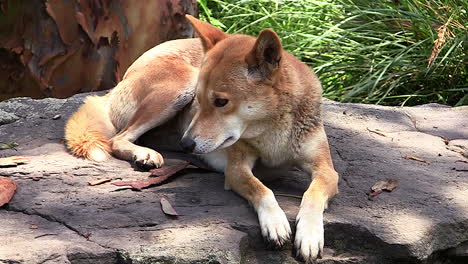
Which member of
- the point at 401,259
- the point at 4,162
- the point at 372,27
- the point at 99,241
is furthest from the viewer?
the point at 372,27

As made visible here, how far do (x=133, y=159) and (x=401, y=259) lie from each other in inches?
65.8

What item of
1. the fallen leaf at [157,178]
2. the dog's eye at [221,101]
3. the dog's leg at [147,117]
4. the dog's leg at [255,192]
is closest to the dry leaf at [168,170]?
the fallen leaf at [157,178]

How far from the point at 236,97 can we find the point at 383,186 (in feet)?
3.29

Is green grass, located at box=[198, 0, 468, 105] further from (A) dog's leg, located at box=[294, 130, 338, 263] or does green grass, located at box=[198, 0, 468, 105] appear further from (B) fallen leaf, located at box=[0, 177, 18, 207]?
(B) fallen leaf, located at box=[0, 177, 18, 207]

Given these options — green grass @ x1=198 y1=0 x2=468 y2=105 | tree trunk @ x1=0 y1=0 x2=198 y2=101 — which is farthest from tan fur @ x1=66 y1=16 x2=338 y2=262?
green grass @ x1=198 y1=0 x2=468 y2=105

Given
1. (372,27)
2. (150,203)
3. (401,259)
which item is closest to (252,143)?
(150,203)

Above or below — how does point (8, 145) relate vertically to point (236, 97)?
below

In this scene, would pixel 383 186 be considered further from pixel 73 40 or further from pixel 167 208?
pixel 73 40

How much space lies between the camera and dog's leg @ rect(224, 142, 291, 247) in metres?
3.68

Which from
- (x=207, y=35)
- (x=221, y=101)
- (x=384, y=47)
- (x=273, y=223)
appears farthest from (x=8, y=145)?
(x=384, y=47)

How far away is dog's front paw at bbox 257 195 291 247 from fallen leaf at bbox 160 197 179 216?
1.35ft

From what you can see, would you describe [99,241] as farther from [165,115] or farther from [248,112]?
[165,115]

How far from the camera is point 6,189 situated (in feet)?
13.3

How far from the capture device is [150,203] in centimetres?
397
